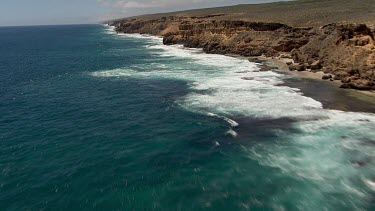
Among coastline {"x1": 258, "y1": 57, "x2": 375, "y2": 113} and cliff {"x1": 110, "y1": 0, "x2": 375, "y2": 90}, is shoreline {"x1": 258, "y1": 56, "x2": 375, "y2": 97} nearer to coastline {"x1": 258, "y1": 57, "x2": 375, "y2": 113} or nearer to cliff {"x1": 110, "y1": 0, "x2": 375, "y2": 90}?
coastline {"x1": 258, "y1": 57, "x2": 375, "y2": 113}

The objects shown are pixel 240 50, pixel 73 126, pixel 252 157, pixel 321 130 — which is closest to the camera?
pixel 252 157

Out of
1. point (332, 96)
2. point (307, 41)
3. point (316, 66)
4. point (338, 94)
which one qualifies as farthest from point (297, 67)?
point (332, 96)

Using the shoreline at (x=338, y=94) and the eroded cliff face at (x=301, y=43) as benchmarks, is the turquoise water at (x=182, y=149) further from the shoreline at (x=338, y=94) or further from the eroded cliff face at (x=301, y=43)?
the eroded cliff face at (x=301, y=43)

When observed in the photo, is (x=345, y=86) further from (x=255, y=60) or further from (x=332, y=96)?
(x=255, y=60)

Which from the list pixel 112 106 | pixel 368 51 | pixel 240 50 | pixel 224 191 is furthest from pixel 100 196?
pixel 240 50

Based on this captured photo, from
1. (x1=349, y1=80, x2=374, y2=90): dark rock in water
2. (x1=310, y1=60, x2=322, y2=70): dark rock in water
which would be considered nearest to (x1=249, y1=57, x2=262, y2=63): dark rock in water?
(x1=310, y1=60, x2=322, y2=70): dark rock in water

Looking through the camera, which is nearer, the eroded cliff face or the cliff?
the eroded cliff face

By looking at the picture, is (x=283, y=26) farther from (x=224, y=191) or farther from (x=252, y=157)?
(x=224, y=191)
